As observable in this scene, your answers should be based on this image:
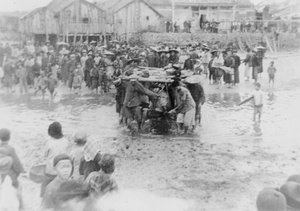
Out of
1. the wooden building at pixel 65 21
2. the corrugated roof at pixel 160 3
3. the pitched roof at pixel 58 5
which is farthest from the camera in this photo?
the corrugated roof at pixel 160 3

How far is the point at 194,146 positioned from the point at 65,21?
20.1m

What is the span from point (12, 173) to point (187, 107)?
4.49 meters

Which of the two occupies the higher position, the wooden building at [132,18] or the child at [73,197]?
the wooden building at [132,18]

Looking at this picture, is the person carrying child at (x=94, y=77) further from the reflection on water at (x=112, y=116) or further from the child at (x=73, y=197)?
the child at (x=73, y=197)

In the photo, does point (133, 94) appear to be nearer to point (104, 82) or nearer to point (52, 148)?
point (52, 148)

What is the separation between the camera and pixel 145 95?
904cm

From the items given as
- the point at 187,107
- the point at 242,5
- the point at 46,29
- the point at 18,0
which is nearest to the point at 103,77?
the point at 187,107

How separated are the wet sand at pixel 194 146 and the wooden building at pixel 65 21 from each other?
13.9 meters

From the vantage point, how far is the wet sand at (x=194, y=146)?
224 inches

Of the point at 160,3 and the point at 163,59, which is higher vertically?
the point at 160,3

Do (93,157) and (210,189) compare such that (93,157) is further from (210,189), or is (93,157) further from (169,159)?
(169,159)

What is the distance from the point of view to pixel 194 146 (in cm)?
780

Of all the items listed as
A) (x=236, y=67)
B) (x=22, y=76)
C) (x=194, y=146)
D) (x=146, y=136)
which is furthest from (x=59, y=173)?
(x=236, y=67)

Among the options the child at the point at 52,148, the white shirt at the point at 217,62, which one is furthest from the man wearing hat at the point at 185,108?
the white shirt at the point at 217,62
